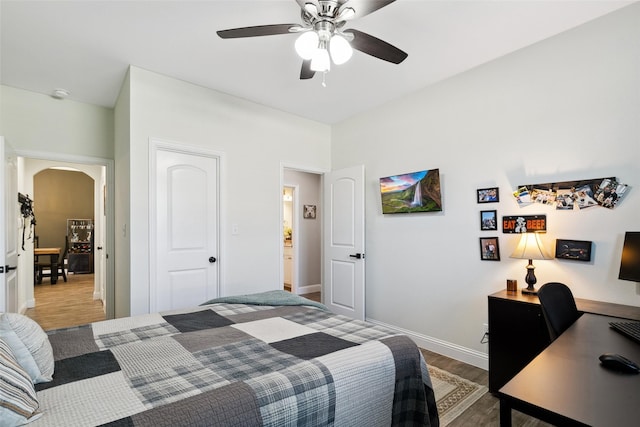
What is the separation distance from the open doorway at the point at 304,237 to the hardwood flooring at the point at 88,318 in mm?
291

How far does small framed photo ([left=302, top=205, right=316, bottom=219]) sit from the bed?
167 inches

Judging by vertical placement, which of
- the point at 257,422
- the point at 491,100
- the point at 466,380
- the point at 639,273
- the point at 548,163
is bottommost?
the point at 466,380

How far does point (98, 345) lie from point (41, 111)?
10.1 ft

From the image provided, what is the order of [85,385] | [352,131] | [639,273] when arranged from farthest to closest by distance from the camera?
[352,131] → [639,273] → [85,385]

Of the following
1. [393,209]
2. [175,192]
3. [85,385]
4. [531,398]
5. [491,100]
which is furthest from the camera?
[393,209]

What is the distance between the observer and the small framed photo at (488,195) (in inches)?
108

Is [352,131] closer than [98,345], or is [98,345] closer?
[98,345]

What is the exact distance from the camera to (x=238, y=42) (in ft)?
8.16

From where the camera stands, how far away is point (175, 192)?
10.2 feet

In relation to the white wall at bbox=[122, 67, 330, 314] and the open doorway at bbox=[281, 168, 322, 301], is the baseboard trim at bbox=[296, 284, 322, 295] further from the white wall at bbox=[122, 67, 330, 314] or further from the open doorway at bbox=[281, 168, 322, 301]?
the white wall at bbox=[122, 67, 330, 314]

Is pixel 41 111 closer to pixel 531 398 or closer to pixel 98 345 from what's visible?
pixel 98 345

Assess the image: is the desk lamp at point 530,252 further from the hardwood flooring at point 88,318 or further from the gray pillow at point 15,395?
the gray pillow at point 15,395

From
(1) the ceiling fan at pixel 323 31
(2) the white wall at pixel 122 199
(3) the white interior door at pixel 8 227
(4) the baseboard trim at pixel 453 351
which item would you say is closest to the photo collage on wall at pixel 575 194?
(4) the baseboard trim at pixel 453 351

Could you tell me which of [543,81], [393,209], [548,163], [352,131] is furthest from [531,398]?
[352,131]
